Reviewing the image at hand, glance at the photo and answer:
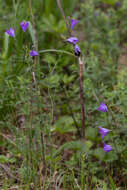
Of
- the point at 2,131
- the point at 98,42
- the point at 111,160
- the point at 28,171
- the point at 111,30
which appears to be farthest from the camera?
the point at 98,42

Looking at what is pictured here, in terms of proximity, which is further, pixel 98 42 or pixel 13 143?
pixel 98 42

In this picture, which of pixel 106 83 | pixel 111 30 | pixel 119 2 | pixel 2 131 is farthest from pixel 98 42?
pixel 2 131

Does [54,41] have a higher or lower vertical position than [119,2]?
lower

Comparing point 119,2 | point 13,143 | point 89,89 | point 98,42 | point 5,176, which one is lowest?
Result: point 5,176

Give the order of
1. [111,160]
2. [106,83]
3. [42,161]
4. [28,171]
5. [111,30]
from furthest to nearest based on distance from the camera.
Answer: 1. [111,30]
2. [106,83]
3. [111,160]
4. [42,161]
5. [28,171]

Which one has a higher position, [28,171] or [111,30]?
[111,30]

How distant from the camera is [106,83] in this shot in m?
2.88

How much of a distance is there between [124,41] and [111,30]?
3.53 ft

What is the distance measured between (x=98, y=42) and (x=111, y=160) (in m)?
1.83

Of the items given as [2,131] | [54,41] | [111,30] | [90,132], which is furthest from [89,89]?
[54,41]

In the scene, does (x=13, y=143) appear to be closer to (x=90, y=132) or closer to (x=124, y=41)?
(x=90, y=132)

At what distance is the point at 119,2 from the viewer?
4410 mm

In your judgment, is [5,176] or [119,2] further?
[119,2]

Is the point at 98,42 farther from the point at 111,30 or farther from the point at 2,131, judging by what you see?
the point at 2,131
